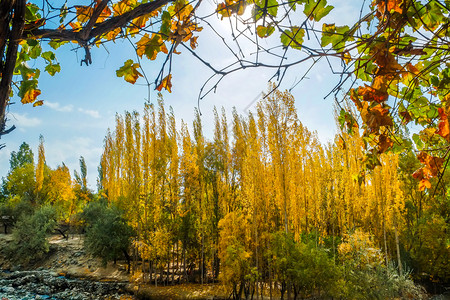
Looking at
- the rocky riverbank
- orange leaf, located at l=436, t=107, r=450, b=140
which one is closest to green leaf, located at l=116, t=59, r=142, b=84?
orange leaf, located at l=436, t=107, r=450, b=140

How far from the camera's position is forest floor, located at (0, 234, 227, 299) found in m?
10.5

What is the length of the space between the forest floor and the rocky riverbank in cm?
32

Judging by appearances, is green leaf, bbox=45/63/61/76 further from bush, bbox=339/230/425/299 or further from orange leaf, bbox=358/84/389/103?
bush, bbox=339/230/425/299

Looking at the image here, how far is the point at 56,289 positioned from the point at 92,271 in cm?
304

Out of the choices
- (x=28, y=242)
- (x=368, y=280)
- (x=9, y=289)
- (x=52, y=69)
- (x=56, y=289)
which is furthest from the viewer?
(x=28, y=242)

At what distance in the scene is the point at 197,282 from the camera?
41.7 feet

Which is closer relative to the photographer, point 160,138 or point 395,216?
point 395,216

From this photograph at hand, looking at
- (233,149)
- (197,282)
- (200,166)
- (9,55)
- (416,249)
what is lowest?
(197,282)

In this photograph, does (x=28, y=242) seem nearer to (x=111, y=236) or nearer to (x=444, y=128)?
(x=111, y=236)

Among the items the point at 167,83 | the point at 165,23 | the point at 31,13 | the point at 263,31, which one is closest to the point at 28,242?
the point at 31,13

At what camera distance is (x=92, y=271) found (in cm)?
1498

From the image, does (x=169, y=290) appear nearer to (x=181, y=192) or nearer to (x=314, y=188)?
(x=181, y=192)

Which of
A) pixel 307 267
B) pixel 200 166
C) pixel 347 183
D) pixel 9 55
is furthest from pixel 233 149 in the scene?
pixel 9 55

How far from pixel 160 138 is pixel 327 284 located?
9241 mm
